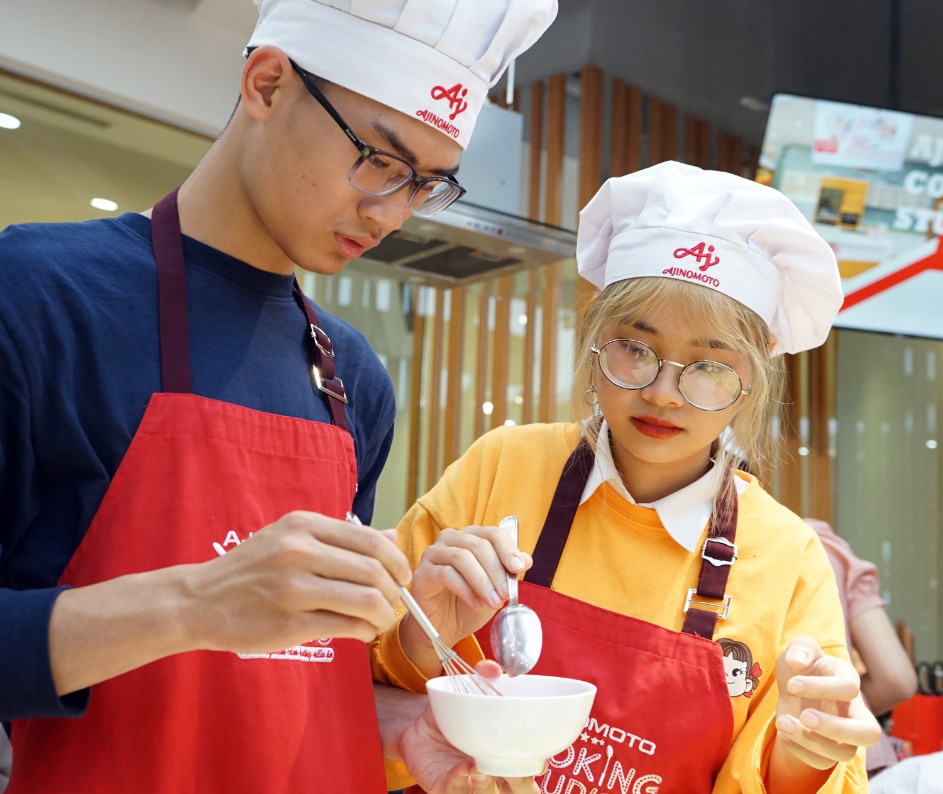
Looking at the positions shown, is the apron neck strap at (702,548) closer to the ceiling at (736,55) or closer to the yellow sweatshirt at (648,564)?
the yellow sweatshirt at (648,564)

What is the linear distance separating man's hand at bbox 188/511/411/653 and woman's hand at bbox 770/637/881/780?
510mm

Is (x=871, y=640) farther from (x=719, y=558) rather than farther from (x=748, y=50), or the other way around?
(x=748, y=50)

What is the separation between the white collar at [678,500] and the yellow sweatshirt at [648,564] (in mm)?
16

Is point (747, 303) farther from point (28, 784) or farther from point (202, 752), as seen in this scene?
point (28, 784)

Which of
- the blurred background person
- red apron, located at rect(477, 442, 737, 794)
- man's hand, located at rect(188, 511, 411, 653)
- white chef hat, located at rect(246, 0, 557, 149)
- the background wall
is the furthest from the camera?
the blurred background person

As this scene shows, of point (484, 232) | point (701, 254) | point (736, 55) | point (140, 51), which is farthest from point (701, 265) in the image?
point (736, 55)

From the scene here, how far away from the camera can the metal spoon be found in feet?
3.45

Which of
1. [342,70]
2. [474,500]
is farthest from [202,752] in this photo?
[342,70]

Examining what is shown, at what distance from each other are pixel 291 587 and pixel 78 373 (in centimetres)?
35

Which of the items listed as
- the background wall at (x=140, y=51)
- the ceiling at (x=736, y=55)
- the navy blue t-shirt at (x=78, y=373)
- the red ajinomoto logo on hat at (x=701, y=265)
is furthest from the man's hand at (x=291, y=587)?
the ceiling at (x=736, y=55)

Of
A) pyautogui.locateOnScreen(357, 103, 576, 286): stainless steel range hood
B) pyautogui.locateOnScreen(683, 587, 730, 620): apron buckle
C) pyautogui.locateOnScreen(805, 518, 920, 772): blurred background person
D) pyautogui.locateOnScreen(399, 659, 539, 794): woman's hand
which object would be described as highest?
pyautogui.locateOnScreen(357, 103, 576, 286): stainless steel range hood

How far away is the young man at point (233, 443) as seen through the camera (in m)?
0.73

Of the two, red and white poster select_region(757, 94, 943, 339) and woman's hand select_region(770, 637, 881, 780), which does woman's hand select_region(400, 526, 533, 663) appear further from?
red and white poster select_region(757, 94, 943, 339)

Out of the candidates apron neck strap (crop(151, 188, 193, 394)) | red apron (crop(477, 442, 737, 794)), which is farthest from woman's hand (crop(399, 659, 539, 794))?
apron neck strap (crop(151, 188, 193, 394))
